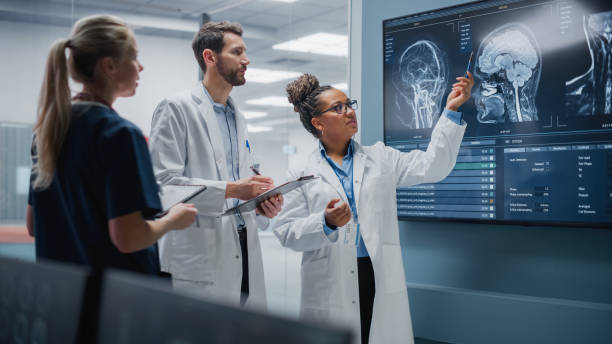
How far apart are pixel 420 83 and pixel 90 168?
6.13 ft

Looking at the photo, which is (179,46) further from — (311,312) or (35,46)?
(311,312)

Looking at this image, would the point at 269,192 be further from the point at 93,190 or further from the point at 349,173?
the point at 93,190

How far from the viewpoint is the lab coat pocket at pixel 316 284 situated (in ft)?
7.19

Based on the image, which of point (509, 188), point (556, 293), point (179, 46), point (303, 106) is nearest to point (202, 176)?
point (303, 106)

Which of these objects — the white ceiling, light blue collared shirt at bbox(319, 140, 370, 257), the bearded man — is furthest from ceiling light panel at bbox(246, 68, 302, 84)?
light blue collared shirt at bbox(319, 140, 370, 257)

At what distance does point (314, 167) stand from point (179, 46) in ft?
10.6

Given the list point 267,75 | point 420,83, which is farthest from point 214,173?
point 267,75

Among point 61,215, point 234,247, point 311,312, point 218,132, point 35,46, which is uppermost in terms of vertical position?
point 35,46

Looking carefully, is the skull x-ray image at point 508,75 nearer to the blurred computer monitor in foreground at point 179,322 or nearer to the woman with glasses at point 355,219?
the woman with glasses at point 355,219

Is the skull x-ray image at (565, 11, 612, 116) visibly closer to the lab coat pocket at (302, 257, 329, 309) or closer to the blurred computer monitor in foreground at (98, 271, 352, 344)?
the lab coat pocket at (302, 257, 329, 309)

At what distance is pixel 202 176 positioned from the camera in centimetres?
215

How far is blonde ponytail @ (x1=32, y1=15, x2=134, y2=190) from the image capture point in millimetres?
1231

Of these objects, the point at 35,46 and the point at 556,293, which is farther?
the point at 35,46

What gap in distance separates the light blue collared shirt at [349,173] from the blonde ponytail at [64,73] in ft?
3.58
